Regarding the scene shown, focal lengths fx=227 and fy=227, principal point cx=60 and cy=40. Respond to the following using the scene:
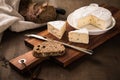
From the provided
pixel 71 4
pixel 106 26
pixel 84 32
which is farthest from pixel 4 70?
pixel 71 4

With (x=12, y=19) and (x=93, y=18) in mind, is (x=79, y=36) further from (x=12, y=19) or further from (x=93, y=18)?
(x=12, y=19)

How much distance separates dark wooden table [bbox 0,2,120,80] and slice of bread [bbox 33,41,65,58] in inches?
1.4

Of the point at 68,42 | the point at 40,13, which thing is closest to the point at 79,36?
the point at 68,42

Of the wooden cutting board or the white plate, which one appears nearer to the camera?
the wooden cutting board

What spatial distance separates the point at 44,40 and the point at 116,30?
0.92 ft

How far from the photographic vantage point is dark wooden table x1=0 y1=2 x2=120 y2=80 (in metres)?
0.70

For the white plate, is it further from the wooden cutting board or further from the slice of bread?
the slice of bread

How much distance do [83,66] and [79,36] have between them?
11 centimetres

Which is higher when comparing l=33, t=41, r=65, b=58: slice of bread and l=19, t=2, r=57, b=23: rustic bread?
l=19, t=2, r=57, b=23: rustic bread

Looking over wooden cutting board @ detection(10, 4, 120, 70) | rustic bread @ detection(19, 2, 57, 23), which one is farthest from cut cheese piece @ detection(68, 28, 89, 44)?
rustic bread @ detection(19, 2, 57, 23)

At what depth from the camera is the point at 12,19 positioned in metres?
0.87

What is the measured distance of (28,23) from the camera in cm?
90

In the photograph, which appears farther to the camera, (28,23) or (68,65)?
(28,23)

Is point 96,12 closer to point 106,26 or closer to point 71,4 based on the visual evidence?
point 106,26
